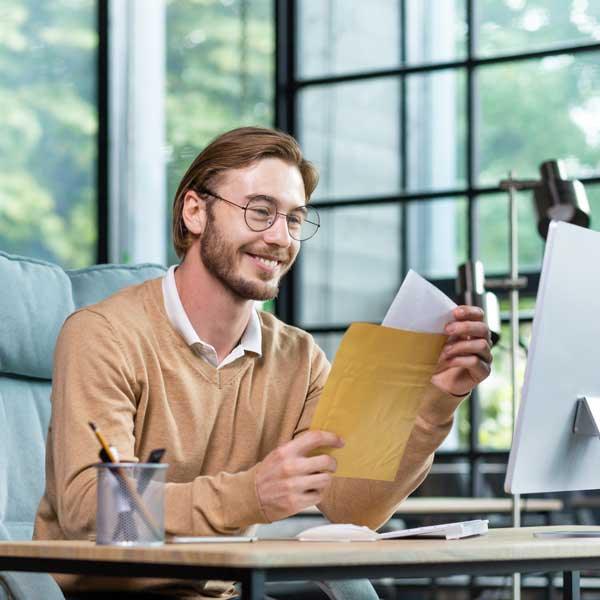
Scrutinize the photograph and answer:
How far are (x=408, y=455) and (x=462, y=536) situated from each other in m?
0.30

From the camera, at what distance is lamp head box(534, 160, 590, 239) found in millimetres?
3332

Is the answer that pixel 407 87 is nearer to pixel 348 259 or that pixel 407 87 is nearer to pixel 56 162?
pixel 348 259

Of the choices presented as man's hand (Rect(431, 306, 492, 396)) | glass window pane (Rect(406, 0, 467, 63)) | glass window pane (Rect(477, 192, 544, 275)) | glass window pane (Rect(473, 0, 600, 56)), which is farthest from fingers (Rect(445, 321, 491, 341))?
glass window pane (Rect(406, 0, 467, 63))

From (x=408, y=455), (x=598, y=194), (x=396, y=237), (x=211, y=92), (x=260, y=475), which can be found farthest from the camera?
(x=211, y=92)

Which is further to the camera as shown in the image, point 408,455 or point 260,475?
point 408,455

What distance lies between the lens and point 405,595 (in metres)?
5.04

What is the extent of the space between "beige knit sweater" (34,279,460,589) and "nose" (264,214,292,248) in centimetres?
20

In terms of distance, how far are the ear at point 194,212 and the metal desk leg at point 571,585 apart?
748 mm

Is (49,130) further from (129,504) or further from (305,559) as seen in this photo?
(305,559)

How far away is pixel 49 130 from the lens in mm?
5211

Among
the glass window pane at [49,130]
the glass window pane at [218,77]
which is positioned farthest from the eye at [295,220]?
the glass window pane at [218,77]

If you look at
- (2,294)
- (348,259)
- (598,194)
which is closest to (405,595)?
(348,259)

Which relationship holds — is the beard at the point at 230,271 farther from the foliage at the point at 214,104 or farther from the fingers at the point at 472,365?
the foliage at the point at 214,104

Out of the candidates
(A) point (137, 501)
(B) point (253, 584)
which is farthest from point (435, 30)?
(B) point (253, 584)
